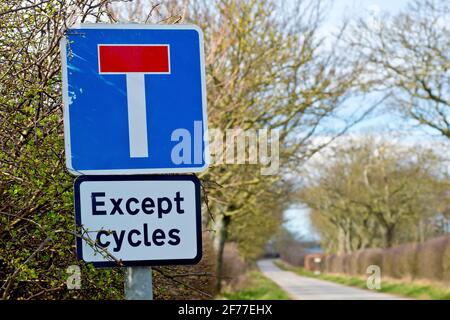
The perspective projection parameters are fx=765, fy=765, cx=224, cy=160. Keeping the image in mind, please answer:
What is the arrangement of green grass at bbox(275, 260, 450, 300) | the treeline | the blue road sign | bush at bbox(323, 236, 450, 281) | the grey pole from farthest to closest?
the treeline
bush at bbox(323, 236, 450, 281)
green grass at bbox(275, 260, 450, 300)
the blue road sign
the grey pole

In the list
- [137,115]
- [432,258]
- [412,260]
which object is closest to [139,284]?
[137,115]

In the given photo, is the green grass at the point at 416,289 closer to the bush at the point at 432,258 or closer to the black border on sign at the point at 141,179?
the bush at the point at 432,258

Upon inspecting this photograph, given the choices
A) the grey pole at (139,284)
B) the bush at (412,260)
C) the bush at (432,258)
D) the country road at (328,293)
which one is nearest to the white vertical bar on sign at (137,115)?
the grey pole at (139,284)

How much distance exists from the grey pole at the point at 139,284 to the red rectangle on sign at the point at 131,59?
2.22ft

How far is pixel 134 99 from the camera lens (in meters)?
2.59

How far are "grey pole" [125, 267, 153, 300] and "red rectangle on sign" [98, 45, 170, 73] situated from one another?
0.68 metres

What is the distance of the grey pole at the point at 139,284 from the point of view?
2.45m

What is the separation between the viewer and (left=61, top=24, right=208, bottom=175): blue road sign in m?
2.56

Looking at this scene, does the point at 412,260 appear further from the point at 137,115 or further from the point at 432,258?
the point at 137,115

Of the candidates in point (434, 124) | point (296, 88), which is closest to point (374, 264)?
point (434, 124)

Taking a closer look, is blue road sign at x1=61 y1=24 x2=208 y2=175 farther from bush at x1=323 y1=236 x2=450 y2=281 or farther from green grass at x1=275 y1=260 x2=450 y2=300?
bush at x1=323 y1=236 x2=450 y2=281

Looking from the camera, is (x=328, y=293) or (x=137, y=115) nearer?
(x=137, y=115)

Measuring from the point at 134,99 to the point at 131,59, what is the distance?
14cm

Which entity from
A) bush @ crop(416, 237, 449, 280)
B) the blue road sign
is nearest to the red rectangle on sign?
the blue road sign
